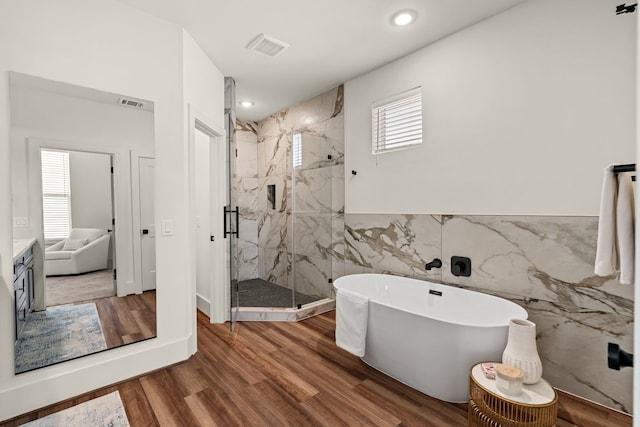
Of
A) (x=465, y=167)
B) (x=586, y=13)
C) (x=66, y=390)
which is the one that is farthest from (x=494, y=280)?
(x=66, y=390)

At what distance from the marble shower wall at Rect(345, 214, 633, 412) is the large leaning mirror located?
2469 mm

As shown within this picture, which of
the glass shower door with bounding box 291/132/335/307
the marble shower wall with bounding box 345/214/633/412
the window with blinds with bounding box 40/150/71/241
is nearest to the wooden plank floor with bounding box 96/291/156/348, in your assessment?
the window with blinds with bounding box 40/150/71/241

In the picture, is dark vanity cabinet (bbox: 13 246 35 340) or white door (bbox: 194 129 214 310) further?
white door (bbox: 194 129 214 310)

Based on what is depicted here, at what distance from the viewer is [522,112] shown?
89.0 inches

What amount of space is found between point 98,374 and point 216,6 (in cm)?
273

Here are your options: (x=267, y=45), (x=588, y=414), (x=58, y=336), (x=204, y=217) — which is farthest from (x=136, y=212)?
(x=588, y=414)

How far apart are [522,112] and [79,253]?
128 inches

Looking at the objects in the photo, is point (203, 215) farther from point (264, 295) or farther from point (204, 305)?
point (264, 295)

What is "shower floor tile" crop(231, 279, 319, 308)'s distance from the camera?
12.1 feet

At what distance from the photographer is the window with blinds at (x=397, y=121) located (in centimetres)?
293

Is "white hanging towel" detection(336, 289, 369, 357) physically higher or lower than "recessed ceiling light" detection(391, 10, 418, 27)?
lower

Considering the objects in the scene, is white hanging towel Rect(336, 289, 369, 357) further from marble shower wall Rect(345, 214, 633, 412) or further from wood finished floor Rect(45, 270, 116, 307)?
wood finished floor Rect(45, 270, 116, 307)

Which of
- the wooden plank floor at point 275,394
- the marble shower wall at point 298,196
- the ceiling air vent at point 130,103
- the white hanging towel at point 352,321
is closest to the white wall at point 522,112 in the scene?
the marble shower wall at point 298,196

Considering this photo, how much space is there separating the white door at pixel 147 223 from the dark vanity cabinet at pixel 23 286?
2.06 ft
